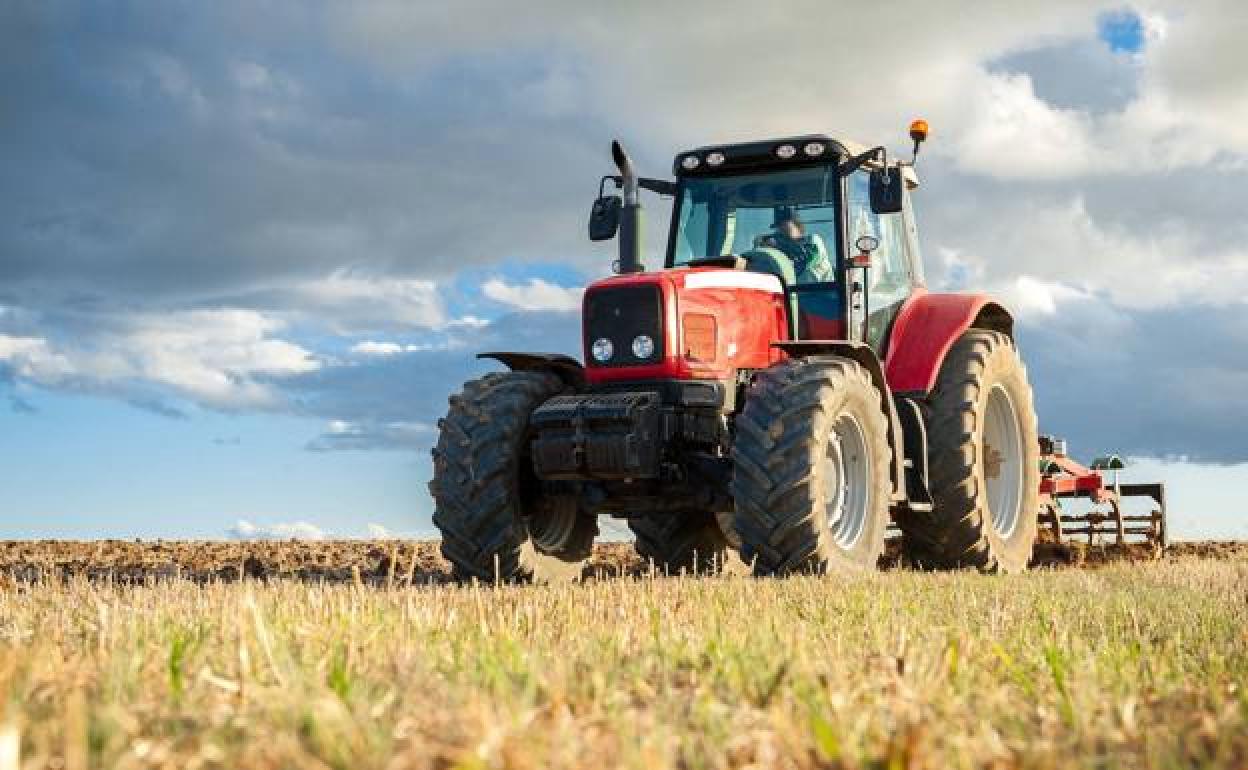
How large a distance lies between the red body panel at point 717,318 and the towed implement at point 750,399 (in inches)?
0.5

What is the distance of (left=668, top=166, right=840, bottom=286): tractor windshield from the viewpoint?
10.4m

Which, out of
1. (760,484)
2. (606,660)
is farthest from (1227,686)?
(760,484)

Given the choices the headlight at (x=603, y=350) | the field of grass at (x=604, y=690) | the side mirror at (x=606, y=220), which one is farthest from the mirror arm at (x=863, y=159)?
the field of grass at (x=604, y=690)

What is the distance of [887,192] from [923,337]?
4.64ft

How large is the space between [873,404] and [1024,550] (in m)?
3.27

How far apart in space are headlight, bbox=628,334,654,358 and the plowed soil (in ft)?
5.64

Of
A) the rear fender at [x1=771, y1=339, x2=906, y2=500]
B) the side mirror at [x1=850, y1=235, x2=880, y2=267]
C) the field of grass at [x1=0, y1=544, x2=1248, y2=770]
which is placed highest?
the side mirror at [x1=850, y1=235, x2=880, y2=267]

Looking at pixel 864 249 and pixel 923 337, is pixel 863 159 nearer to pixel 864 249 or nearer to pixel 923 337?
pixel 864 249

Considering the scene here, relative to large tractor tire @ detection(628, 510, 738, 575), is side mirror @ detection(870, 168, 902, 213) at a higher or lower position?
higher

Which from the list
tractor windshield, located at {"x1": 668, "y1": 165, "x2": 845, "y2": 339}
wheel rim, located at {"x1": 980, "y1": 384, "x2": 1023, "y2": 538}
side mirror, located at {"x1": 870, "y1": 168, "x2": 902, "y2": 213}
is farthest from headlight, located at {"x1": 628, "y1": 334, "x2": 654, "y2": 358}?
wheel rim, located at {"x1": 980, "y1": 384, "x2": 1023, "y2": 538}

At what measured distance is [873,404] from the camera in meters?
9.49

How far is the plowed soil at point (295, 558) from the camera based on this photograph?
37.9 feet

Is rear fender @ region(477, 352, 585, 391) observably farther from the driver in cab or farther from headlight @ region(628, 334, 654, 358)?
the driver in cab

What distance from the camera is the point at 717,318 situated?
978cm
